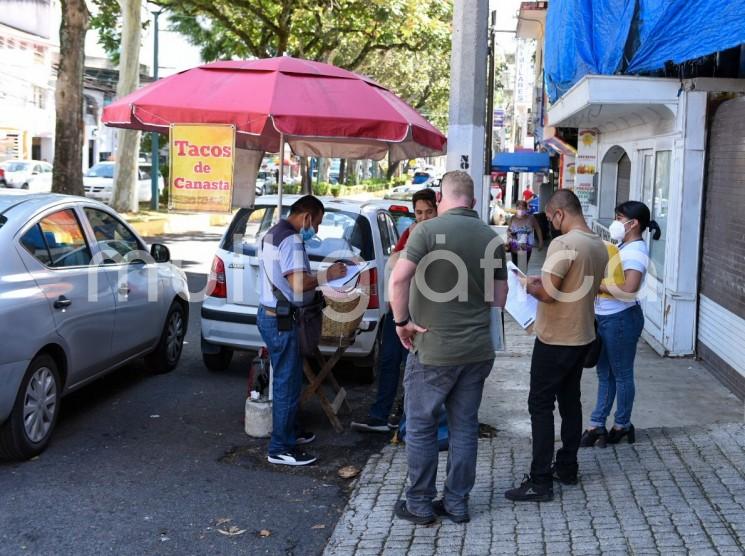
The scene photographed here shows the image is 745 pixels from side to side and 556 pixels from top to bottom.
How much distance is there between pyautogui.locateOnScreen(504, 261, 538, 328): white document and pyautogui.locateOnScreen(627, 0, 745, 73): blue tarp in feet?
9.63

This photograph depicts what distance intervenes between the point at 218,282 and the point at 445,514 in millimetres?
3713

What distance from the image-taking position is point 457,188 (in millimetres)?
4578

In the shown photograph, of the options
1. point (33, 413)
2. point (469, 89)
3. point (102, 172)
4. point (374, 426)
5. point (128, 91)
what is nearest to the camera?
point (33, 413)

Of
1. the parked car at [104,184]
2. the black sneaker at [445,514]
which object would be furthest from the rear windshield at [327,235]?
the parked car at [104,184]

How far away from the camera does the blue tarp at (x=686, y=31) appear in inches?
270

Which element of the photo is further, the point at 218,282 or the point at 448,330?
the point at 218,282

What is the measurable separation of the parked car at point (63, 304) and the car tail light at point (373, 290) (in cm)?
185

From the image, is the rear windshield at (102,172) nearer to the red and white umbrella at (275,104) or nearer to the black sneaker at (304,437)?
the red and white umbrella at (275,104)

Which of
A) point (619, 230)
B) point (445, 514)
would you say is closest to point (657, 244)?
point (619, 230)

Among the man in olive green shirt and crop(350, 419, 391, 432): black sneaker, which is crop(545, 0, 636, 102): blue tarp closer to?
crop(350, 419, 391, 432): black sneaker

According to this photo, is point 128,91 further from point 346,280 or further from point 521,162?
point 346,280

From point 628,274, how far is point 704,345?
11.0 feet

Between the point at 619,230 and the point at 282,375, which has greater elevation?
the point at 619,230

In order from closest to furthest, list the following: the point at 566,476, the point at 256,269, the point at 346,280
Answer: the point at 566,476 < the point at 346,280 < the point at 256,269
